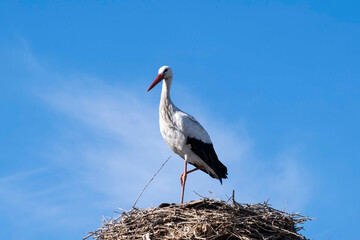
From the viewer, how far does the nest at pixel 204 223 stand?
6766 mm

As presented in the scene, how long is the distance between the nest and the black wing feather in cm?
204

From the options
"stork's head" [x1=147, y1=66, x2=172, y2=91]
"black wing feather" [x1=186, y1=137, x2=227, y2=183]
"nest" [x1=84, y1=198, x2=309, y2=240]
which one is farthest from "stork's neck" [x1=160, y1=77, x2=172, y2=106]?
"nest" [x1=84, y1=198, x2=309, y2=240]

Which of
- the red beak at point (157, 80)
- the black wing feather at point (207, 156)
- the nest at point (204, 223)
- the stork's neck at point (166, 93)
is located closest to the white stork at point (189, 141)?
the black wing feather at point (207, 156)

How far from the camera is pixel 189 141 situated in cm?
933

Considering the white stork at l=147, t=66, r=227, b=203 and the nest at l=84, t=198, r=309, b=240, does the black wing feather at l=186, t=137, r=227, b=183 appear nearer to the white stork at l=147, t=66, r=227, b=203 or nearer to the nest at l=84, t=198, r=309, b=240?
the white stork at l=147, t=66, r=227, b=203

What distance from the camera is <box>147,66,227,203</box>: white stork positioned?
9328mm

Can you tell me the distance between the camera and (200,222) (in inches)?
265

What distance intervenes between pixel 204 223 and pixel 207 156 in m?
2.81

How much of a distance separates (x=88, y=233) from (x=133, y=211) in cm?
64

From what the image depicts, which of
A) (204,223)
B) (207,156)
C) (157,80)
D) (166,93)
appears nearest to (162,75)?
(157,80)

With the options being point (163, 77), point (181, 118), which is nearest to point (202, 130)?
point (181, 118)

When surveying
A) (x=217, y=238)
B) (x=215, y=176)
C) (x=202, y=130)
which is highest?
(x=202, y=130)

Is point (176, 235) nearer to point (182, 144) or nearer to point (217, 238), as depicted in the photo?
point (217, 238)

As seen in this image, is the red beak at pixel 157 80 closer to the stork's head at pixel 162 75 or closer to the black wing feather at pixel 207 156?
the stork's head at pixel 162 75
